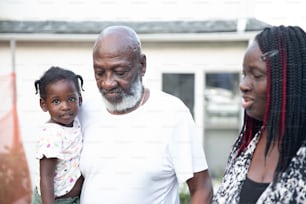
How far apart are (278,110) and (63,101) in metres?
0.79

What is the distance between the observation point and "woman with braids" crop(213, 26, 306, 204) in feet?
4.38

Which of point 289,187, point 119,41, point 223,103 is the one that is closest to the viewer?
point 289,187

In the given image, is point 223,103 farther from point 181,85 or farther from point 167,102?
point 167,102

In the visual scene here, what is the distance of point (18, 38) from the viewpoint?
190 inches

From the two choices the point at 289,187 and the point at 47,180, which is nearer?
the point at 289,187

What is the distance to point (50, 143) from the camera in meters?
1.80

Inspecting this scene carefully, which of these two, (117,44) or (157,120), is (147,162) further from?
(117,44)

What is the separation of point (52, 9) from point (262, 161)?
3533mm

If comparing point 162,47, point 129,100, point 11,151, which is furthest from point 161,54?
point 129,100

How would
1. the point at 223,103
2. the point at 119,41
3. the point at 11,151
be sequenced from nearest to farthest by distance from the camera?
the point at 119,41
the point at 11,151
the point at 223,103

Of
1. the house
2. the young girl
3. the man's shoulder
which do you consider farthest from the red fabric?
the man's shoulder

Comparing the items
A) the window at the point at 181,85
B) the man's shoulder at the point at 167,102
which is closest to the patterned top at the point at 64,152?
the man's shoulder at the point at 167,102

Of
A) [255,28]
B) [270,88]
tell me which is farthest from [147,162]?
[255,28]

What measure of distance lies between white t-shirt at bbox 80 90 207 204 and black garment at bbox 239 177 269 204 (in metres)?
0.29
